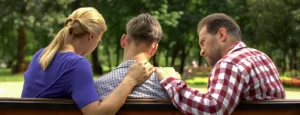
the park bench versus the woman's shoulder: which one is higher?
the woman's shoulder

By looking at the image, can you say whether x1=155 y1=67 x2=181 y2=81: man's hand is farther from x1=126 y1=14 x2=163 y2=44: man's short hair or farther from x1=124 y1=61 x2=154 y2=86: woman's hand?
x1=126 y1=14 x2=163 y2=44: man's short hair

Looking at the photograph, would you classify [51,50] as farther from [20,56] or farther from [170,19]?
[20,56]

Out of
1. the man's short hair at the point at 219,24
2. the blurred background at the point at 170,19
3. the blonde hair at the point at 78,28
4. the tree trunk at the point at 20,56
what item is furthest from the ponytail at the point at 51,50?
the tree trunk at the point at 20,56

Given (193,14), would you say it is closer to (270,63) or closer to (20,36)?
(20,36)

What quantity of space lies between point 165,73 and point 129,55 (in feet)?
0.85

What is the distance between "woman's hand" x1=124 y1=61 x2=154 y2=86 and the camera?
2.84 metres

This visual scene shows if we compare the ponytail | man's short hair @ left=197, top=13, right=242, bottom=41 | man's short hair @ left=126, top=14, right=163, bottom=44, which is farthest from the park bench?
man's short hair @ left=197, top=13, right=242, bottom=41

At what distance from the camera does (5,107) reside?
8.96 ft

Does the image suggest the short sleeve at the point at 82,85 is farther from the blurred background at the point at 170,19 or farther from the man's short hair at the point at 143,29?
the blurred background at the point at 170,19

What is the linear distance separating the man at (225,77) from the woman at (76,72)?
27cm

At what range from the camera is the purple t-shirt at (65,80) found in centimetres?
275

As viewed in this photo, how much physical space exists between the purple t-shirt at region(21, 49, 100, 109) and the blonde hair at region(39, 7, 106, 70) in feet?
0.16

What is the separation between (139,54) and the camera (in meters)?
2.97

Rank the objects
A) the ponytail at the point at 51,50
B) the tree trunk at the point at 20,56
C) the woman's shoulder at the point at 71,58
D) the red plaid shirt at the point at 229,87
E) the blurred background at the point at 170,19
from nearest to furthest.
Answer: the red plaid shirt at the point at 229,87 → the woman's shoulder at the point at 71,58 → the ponytail at the point at 51,50 → the blurred background at the point at 170,19 → the tree trunk at the point at 20,56
